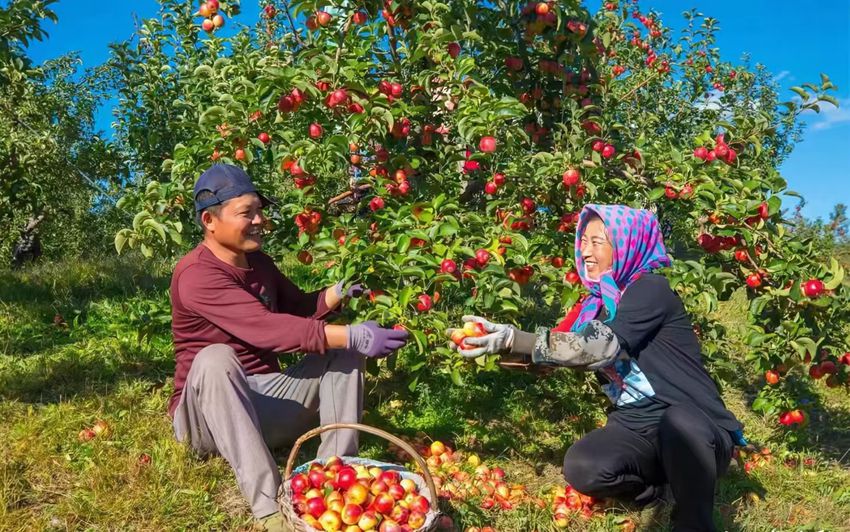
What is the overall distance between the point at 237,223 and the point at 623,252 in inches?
57.8

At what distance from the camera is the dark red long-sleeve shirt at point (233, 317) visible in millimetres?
2375

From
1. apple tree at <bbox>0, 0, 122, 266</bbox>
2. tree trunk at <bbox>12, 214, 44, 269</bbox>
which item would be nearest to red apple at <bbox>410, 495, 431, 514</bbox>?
apple tree at <bbox>0, 0, 122, 266</bbox>

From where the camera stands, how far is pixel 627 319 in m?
2.41

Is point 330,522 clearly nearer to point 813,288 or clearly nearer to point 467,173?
point 467,173

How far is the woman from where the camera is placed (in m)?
2.34

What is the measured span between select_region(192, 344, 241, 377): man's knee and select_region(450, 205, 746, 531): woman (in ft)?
2.64

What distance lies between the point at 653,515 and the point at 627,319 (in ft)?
2.76

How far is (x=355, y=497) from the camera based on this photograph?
7.04ft

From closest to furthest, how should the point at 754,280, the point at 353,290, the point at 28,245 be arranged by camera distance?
the point at 353,290, the point at 754,280, the point at 28,245

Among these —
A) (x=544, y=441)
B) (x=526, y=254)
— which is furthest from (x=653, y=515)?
(x=526, y=254)

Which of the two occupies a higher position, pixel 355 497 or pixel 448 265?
pixel 448 265

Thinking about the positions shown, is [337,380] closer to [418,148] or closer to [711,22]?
[418,148]

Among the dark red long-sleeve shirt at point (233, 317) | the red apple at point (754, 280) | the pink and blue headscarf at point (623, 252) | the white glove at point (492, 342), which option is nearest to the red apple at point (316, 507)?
the dark red long-sleeve shirt at point (233, 317)

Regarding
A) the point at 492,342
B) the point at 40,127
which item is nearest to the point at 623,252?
the point at 492,342
